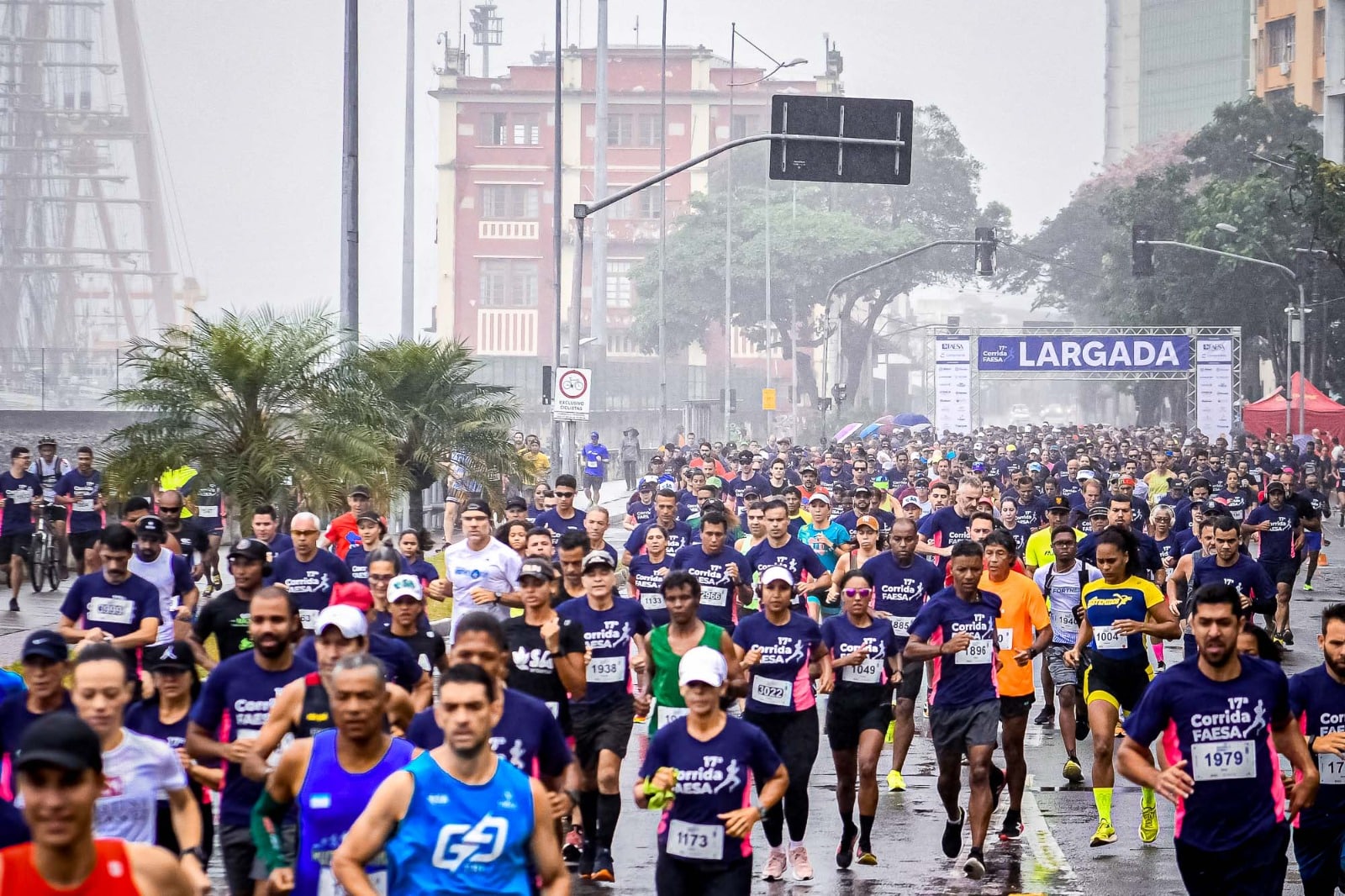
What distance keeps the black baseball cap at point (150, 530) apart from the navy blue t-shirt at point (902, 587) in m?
4.32

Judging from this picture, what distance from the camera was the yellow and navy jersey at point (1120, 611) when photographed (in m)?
11.4

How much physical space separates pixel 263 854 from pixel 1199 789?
11.6 feet

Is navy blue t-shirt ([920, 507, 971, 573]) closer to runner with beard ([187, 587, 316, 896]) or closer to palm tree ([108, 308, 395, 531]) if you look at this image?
palm tree ([108, 308, 395, 531])

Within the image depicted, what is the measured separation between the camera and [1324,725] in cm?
783


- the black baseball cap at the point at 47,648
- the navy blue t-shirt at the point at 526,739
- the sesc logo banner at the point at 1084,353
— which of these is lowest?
the navy blue t-shirt at the point at 526,739

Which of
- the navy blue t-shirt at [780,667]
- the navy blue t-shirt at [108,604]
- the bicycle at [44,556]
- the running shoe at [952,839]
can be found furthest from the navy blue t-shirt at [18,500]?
the running shoe at [952,839]

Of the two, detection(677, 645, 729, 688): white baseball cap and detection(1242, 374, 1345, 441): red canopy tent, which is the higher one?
detection(1242, 374, 1345, 441): red canopy tent

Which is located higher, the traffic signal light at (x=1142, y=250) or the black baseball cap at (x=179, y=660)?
the traffic signal light at (x=1142, y=250)

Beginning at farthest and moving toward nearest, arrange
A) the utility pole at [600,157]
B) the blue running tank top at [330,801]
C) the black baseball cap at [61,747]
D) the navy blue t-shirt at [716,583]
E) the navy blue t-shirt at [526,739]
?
the utility pole at [600,157] → the navy blue t-shirt at [716,583] → the navy blue t-shirt at [526,739] → the blue running tank top at [330,801] → the black baseball cap at [61,747]

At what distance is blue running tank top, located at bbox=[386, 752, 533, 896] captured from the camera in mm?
5566

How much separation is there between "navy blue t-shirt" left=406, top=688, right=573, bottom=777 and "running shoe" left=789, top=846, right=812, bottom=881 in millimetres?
2949

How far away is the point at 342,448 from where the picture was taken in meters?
19.3

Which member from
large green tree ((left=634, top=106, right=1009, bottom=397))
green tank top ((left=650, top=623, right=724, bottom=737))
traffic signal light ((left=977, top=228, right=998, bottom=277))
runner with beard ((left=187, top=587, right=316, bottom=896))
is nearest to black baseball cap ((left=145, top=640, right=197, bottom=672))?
runner with beard ((left=187, top=587, right=316, bottom=896))

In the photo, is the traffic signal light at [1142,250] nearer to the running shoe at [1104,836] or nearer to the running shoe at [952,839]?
the running shoe at [1104,836]
